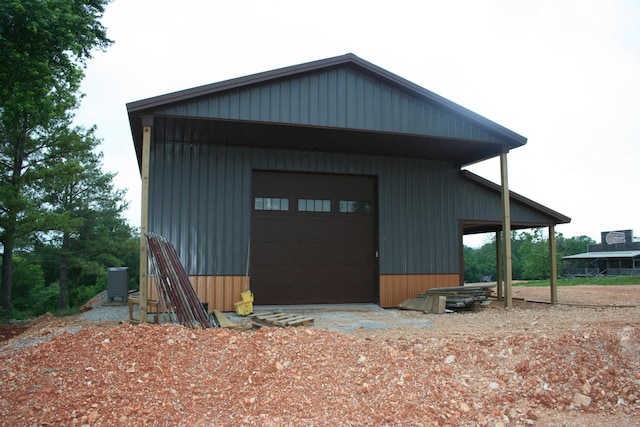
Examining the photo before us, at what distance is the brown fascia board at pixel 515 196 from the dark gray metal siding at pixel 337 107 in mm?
2219

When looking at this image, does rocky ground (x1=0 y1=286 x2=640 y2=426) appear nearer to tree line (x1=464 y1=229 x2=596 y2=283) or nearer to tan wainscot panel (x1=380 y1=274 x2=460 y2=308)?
tan wainscot panel (x1=380 y1=274 x2=460 y2=308)

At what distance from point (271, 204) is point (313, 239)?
4.71 feet

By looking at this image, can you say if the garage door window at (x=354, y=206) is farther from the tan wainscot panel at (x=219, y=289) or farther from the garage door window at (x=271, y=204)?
the tan wainscot panel at (x=219, y=289)

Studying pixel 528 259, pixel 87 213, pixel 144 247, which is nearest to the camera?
pixel 144 247

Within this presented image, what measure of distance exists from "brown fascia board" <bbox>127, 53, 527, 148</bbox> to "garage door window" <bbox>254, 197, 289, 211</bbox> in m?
3.40

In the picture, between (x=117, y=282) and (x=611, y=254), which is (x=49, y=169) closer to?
(x=117, y=282)

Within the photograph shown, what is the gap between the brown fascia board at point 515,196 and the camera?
13.7m

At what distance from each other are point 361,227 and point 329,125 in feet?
12.3

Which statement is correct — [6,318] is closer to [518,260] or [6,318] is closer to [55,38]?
[55,38]

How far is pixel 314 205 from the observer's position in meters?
12.7

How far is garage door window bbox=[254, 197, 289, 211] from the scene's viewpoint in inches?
481

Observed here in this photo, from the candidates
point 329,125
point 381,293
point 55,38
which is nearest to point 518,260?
point 381,293

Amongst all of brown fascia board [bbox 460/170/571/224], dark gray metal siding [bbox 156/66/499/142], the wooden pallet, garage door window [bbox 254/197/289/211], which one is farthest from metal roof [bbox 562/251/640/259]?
the wooden pallet

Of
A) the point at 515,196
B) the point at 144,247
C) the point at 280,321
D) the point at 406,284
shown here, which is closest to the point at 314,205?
the point at 406,284
